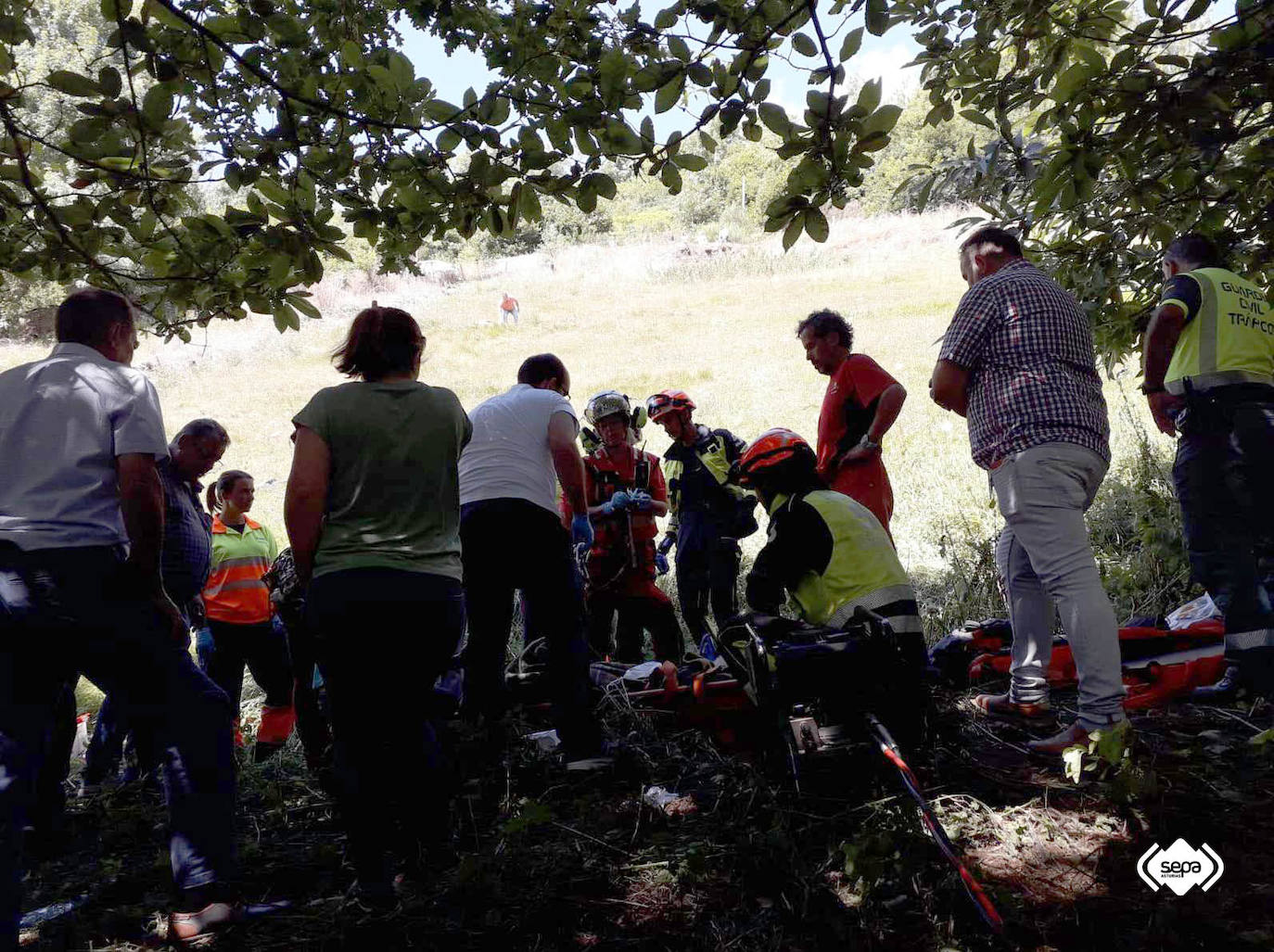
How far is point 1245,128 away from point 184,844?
3.73 m

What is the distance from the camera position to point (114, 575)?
99.6 inches

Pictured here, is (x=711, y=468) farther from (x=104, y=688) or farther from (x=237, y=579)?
(x=104, y=688)

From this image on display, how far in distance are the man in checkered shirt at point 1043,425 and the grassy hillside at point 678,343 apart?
9.56 feet

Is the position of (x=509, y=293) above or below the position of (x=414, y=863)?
above

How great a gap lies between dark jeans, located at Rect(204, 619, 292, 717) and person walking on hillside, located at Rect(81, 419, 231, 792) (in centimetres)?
49

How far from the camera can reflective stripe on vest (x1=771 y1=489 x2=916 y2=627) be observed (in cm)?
317

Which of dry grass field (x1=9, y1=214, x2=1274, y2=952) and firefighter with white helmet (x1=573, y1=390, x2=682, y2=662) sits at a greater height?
firefighter with white helmet (x1=573, y1=390, x2=682, y2=662)

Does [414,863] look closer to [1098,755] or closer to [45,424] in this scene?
[45,424]

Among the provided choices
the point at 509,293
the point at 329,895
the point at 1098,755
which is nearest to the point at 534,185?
the point at 329,895

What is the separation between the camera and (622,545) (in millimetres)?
5301

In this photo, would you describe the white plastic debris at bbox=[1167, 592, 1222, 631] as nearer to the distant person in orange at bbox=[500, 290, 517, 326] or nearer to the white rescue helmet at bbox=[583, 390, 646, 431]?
the white rescue helmet at bbox=[583, 390, 646, 431]

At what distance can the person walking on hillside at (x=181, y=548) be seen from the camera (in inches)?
155

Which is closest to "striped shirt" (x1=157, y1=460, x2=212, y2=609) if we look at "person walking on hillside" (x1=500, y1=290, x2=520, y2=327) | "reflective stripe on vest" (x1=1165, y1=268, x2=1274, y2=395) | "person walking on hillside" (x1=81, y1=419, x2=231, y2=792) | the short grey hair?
"person walking on hillside" (x1=81, y1=419, x2=231, y2=792)

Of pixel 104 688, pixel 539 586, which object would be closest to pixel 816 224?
pixel 539 586
